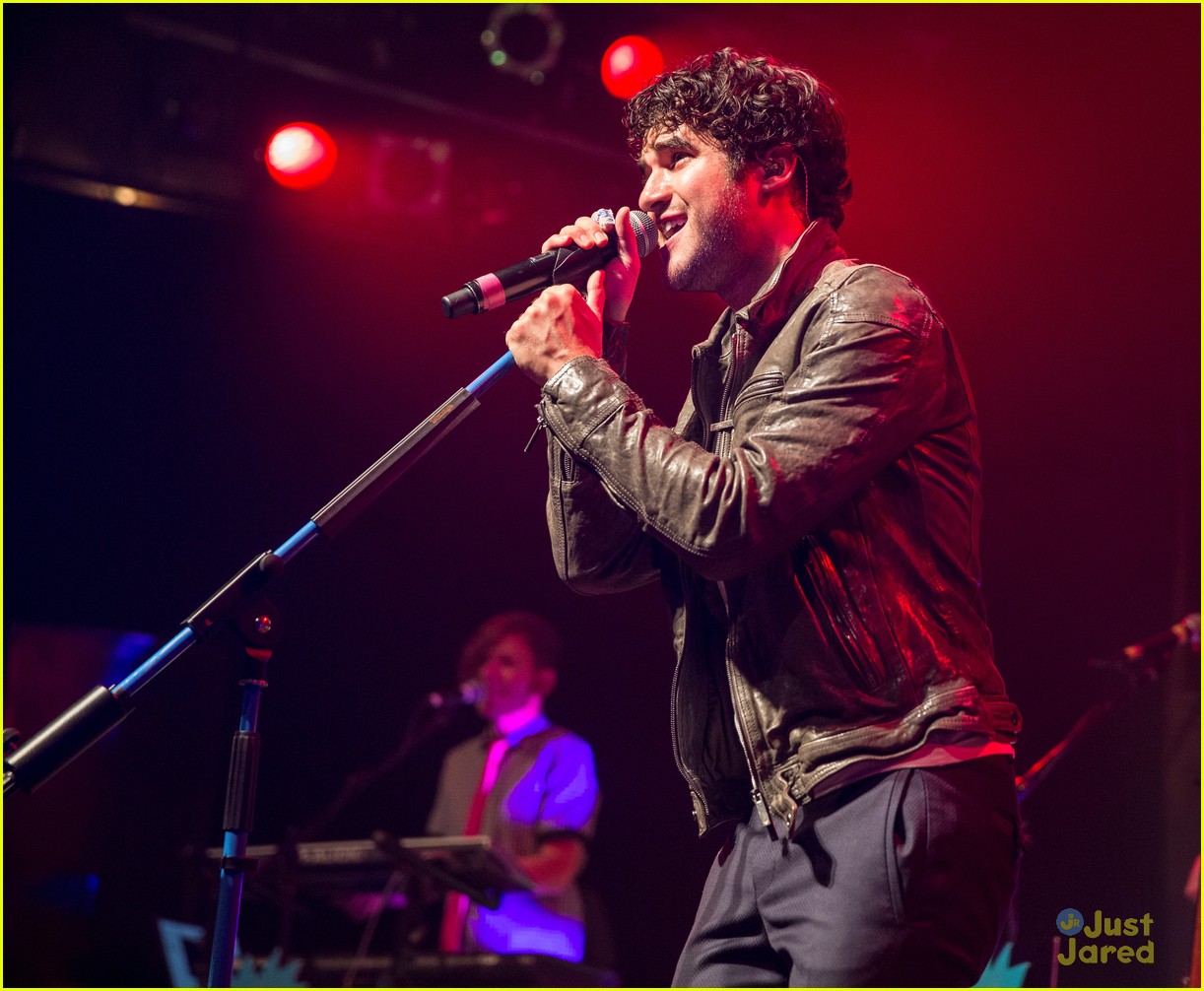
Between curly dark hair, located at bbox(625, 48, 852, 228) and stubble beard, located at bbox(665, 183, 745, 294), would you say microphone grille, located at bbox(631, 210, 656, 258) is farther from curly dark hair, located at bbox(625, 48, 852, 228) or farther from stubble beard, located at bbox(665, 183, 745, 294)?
curly dark hair, located at bbox(625, 48, 852, 228)

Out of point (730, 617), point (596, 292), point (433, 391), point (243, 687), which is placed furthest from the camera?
point (433, 391)

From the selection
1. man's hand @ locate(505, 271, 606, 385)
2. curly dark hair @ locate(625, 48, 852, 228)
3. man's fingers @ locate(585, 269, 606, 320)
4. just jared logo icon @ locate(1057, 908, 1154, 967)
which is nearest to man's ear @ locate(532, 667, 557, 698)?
just jared logo icon @ locate(1057, 908, 1154, 967)

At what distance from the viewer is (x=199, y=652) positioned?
6520 mm

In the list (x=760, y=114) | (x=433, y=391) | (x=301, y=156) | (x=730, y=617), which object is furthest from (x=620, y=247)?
(x=433, y=391)

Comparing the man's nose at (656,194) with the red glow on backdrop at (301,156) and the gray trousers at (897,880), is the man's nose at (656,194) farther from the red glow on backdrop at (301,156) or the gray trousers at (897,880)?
the red glow on backdrop at (301,156)

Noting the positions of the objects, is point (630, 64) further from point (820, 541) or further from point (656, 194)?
point (820, 541)

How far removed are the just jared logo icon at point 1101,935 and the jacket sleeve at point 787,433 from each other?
195cm

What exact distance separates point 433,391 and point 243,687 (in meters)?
4.77

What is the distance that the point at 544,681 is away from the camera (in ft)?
18.9

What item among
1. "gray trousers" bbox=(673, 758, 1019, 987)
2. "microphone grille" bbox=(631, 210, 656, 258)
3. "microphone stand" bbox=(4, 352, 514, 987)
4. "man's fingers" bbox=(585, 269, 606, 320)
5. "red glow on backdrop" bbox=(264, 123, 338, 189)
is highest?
"red glow on backdrop" bbox=(264, 123, 338, 189)

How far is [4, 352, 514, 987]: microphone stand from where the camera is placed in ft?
6.05

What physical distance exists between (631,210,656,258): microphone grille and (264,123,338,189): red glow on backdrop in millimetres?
4182

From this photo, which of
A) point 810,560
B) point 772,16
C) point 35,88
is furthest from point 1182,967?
point 35,88

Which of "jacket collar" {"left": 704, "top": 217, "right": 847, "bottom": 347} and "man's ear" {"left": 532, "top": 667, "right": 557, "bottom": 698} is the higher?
"jacket collar" {"left": 704, "top": 217, "right": 847, "bottom": 347}
